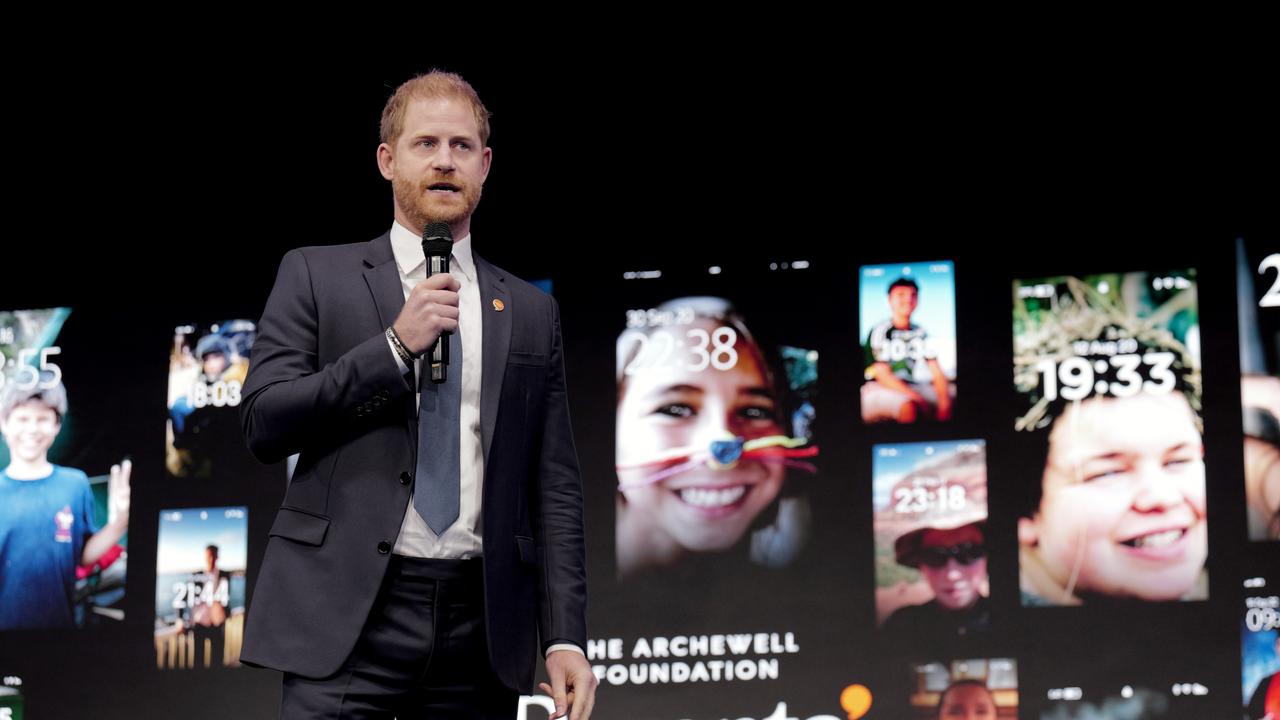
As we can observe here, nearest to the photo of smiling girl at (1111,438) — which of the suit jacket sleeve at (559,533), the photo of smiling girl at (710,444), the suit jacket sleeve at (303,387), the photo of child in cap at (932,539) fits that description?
the photo of child in cap at (932,539)

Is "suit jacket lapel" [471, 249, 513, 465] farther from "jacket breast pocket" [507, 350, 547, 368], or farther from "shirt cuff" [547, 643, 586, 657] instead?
"shirt cuff" [547, 643, 586, 657]

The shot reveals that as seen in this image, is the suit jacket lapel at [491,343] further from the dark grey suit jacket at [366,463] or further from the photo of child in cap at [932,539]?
the photo of child in cap at [932,539]

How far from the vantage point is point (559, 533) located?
1882 millimetres

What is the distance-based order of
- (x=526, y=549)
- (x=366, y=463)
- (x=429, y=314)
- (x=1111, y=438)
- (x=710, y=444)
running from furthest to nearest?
(x=710, y=444) → (x=1111, y=438) → (x=526, y=549) → (x=366, y=463) → (x=429, y=314)

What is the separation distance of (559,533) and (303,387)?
412 millimetres

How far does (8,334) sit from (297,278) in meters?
3.53

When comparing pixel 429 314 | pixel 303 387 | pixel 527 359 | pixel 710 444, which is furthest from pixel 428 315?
pixel 710 444

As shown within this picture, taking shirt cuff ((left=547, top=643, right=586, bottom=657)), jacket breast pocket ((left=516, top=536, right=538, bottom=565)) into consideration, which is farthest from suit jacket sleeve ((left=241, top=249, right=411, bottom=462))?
shirt cuff ((left=547, top=643, right=586, bottom=657))

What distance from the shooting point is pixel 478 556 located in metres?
1.73

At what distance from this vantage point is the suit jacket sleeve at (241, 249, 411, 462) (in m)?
1.64

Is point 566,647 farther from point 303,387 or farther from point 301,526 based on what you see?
point 303,387

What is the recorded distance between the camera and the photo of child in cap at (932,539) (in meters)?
4.23

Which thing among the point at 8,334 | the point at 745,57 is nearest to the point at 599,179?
the point at 745,57

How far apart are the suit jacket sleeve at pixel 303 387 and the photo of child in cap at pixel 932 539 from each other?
281cm
